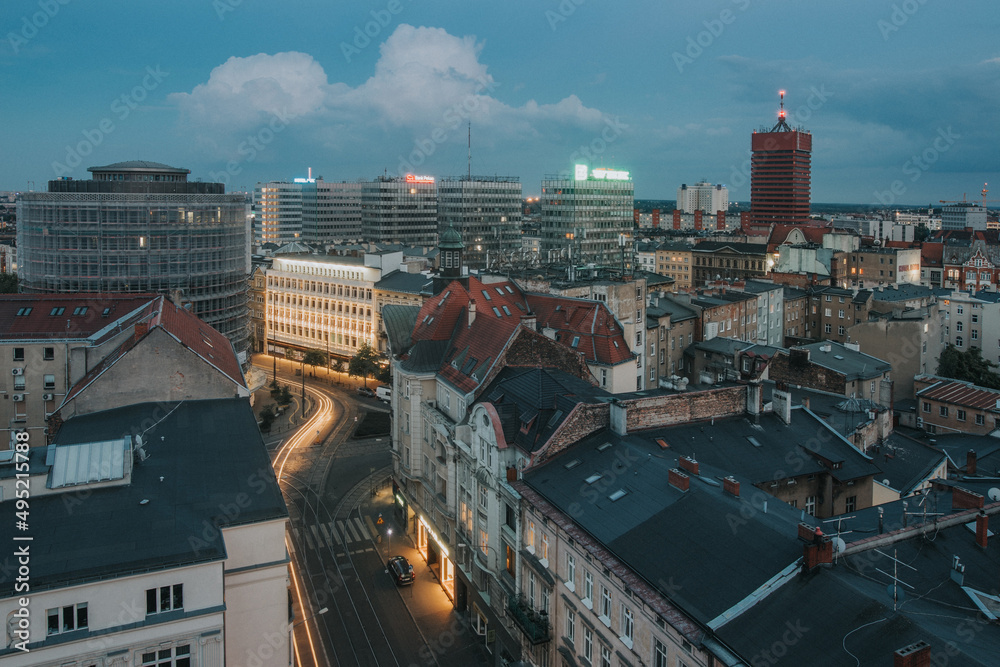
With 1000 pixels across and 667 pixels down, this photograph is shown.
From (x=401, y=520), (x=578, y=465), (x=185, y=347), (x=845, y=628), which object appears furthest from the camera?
(x=401, y=520)

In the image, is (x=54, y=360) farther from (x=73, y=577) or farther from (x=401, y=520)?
(x=73, y=577)

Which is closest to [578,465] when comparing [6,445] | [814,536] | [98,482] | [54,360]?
[814,536]

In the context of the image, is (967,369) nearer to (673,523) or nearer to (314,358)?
(673,523)

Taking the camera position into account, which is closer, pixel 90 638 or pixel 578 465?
pixel 90 638

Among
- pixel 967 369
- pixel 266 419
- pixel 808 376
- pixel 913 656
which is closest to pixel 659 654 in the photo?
pixel 913 656

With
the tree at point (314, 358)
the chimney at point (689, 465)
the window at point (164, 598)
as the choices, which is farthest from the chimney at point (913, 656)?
the tree at point (314, 358)

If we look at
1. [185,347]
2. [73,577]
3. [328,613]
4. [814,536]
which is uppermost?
[185,347]

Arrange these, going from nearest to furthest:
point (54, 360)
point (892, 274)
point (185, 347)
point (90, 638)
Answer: point (90, 638)
point (185, 347)
point (54, 360)
point (892, 274)
